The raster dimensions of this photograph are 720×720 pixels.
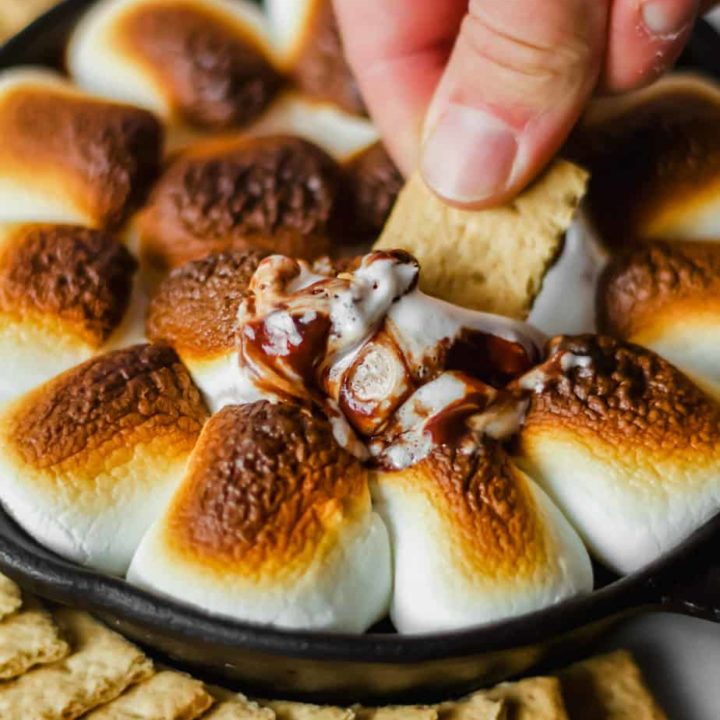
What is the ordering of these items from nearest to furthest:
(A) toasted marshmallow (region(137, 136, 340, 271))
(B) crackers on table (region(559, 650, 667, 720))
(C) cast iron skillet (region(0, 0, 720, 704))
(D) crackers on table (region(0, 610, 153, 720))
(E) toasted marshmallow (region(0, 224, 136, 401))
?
(C) cast iron skillet (region(0, 0, 720, 704)), (D) crackers on table (region(0, 610, 153, 720)), (B) crackers on table (region(559, 650, 667, 720)), (E) toasted marshmallow (region(0, 224, 136, 401)), (A) toasted marshmallow (region(137, 136, 340, 271))

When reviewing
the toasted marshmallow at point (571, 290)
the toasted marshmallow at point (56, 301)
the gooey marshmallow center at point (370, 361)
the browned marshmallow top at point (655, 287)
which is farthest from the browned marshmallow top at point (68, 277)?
the browned marshmallow top at point (655, 287)

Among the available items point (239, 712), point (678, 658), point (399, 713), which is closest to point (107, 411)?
point (239, 712)

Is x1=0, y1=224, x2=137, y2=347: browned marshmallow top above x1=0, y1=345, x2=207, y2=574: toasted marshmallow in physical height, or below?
above

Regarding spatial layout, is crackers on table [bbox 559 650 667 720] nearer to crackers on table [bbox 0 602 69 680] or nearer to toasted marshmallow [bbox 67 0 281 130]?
crackers on table [bbox 0 602 69 680]

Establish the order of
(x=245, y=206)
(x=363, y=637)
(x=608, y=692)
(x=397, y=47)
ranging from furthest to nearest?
(x=397, y=47), (x=245, y=206), (x=608, y=692), (x=363, y=637)

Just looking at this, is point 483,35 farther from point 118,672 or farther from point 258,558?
point 118,672

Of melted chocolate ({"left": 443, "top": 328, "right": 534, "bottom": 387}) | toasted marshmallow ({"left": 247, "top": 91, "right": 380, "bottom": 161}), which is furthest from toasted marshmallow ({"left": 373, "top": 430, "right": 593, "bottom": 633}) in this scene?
toasted marshmallow ({"left": 247, "top": 91, "right": 380, "bottom": 161})

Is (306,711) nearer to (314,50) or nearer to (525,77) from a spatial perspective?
(525,77)
